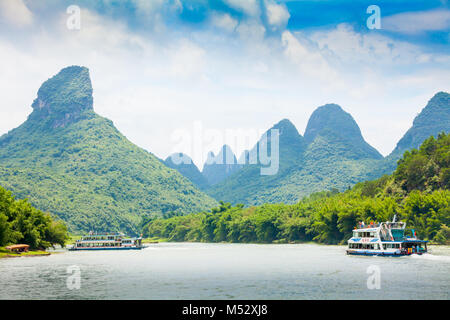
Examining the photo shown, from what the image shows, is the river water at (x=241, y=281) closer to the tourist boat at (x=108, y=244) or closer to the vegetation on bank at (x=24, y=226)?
the vegetation on bank at (x=24, y=226)

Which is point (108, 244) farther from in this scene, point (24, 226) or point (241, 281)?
point (241, 281)

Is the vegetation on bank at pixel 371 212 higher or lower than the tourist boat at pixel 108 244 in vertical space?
higher

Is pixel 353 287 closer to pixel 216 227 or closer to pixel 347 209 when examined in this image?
pixel 347 209

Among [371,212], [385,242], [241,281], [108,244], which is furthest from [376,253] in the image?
[108,244]

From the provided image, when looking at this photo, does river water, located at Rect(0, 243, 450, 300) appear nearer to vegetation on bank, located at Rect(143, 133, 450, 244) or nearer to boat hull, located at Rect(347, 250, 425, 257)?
boat hull, located at Rect(347, 250, 425, 257)

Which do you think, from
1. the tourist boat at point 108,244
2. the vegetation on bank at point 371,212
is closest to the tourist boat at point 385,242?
the vegetation on bank at point 371,212
